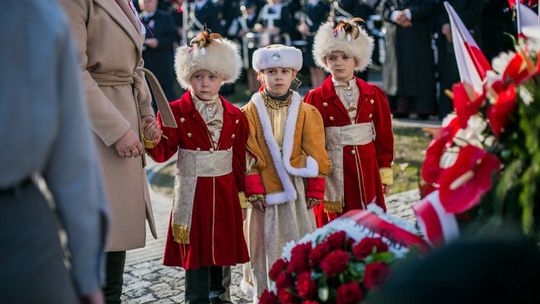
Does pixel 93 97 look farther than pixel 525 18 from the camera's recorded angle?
Yes

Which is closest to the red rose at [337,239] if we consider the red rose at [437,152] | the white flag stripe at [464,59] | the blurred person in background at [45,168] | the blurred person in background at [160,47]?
the red rose at [437,152]

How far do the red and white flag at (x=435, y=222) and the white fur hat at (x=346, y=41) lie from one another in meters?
2.13

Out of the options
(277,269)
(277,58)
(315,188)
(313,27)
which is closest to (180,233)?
(315,188)

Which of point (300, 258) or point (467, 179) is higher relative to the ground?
point (467, 179)

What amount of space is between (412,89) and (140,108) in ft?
21.6

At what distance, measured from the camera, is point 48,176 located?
1.97 meters

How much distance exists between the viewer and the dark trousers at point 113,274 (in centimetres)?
380

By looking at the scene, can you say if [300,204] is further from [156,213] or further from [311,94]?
[156,213]

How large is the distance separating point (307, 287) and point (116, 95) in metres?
1.62

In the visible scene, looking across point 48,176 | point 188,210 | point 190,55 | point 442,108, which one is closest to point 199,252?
point 188,210

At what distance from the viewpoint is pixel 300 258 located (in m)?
2.77

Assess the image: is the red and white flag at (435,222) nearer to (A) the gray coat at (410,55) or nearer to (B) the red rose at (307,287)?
(B) the red rose at (307,287)

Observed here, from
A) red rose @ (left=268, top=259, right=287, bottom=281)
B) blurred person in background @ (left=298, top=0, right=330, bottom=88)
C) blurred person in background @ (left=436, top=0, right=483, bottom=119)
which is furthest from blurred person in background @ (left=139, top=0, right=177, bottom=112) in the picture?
red rose @ (left=268, top=259, right=287, bottom=281)

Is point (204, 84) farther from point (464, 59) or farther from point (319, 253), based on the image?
point (319, 253)
